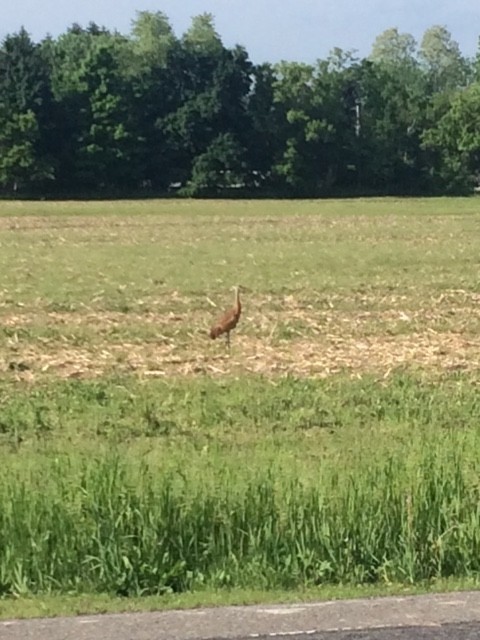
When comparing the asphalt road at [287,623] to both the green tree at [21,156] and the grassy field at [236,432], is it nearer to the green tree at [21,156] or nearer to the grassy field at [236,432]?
the grassy field at [236,432]

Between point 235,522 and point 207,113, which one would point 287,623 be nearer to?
point 235,522

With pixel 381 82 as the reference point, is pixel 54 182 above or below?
below

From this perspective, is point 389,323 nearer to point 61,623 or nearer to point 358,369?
point 358,369

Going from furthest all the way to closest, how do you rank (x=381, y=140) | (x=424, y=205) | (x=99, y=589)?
(x=381, y=140) < (x=424, y=205) < (x=99, y=589)

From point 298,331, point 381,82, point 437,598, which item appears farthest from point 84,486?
point 381,82

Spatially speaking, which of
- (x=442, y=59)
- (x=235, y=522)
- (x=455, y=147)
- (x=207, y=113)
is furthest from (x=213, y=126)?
(x=235, y=522)

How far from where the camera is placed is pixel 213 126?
83625 mm

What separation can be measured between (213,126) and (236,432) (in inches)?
2909

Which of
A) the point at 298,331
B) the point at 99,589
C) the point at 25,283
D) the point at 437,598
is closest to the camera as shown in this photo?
the point at 437,598

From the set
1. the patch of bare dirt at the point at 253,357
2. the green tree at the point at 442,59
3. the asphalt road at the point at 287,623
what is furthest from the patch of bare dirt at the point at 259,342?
the green tree at the point at 442,59

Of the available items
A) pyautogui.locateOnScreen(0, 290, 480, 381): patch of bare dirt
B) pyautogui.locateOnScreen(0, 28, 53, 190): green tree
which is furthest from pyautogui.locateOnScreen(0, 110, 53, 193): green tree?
pyautogui.locateOnScreen(0, 290, 480, 381): patch of bare dirt

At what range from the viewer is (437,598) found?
231 inches

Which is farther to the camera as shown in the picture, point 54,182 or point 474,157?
point 474,157

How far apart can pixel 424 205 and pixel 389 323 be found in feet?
169
